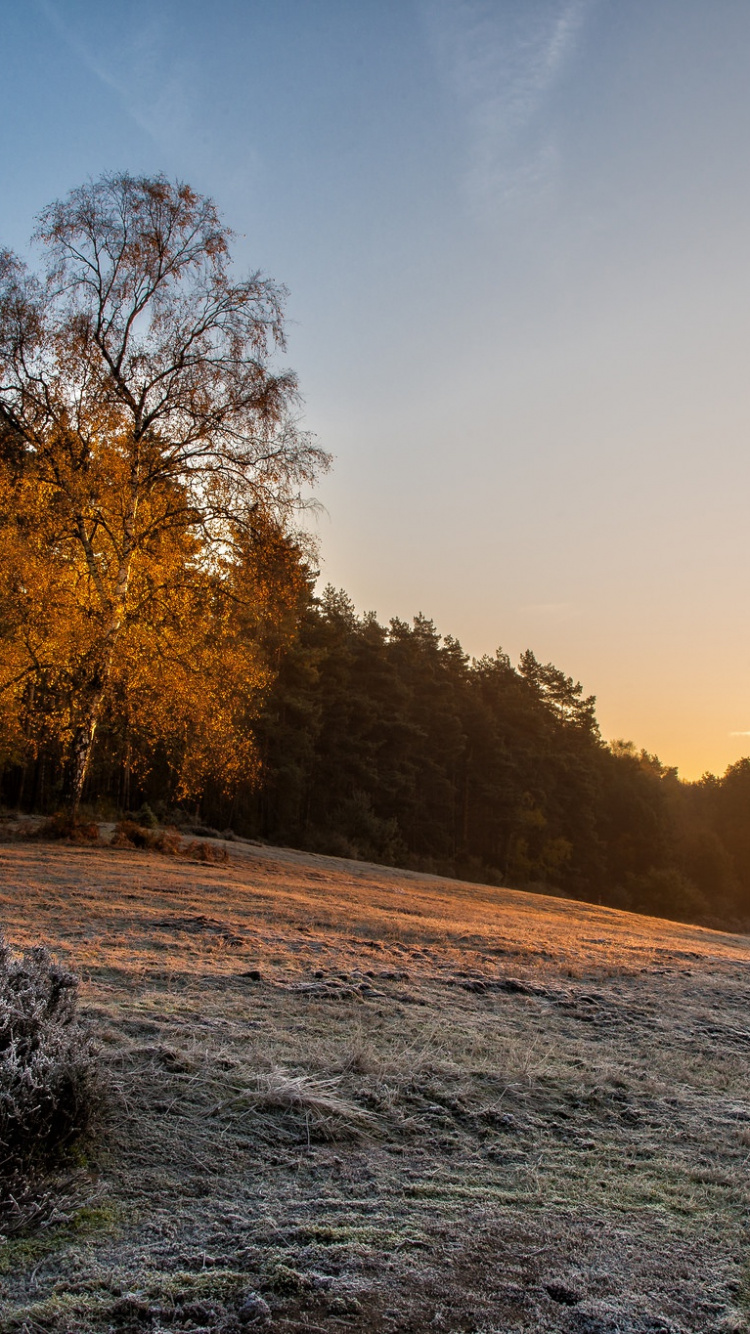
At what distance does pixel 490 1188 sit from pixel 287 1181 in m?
0.73

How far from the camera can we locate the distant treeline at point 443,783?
42281 millimetres

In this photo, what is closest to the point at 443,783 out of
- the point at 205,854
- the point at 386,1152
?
the point at 205,854

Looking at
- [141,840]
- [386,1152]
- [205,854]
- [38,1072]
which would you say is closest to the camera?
[38,1072]

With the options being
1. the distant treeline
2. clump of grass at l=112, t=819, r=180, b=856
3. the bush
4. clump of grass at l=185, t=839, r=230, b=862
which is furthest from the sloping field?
the distant treeline

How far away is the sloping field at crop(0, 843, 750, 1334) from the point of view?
2.20m

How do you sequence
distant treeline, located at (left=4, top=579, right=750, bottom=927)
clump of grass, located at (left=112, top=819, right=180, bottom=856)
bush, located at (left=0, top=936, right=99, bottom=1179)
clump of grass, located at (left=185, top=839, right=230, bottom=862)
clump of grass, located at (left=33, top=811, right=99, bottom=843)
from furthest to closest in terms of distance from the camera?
distant treeline, located at (left=4, top=579, right=750, bottom=927) < clump of grass, located at (left=185, top=839, right=230, bottom=862) < clump of grass, located at (left=112, top=819, right=180, bottom=856) < clump of grass, located at (left=33, top=811, right=99, bottom=843) < bush, located at (left=0, top=936, right=99, bottom=1179)

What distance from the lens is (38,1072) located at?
285cm

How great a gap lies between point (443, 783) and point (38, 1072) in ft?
173

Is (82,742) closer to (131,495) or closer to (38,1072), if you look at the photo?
(131,495)

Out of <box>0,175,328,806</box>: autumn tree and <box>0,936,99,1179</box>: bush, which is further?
<box>0,175,328,806</box>: autumn tree

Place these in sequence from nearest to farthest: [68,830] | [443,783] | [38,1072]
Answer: [38,1072] → [68,830] → [443,783]

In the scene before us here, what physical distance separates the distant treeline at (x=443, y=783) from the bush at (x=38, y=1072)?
25.5m

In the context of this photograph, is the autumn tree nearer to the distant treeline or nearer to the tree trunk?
the tree trunk

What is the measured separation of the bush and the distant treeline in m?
25.5
